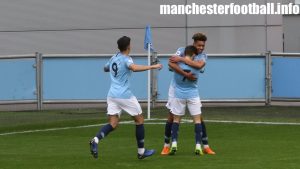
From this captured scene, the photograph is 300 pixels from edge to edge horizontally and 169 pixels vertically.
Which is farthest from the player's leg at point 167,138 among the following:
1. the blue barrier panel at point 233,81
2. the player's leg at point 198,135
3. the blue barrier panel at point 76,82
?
the blue barrier panel at point 76,82

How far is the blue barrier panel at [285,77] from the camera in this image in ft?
90.9

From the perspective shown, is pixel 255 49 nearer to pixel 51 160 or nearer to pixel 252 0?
pixel 252 0

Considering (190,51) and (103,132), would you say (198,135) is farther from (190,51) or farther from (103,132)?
(103,132)

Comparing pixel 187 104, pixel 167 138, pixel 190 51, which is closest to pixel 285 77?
pixel 167 138

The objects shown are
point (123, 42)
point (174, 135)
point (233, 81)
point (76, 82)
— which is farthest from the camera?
point (76, 82)

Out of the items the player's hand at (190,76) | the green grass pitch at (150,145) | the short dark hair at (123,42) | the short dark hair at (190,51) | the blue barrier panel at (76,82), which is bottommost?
the green grass pitch at (150,145)

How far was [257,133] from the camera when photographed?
59.9ft

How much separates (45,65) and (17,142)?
11.8m

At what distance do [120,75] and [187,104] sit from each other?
141 cm

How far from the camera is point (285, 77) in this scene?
27984mm

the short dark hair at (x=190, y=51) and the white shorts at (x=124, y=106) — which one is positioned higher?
the short dark hair at (x=190, y=51)

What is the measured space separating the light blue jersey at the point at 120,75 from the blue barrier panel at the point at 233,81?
15.0m

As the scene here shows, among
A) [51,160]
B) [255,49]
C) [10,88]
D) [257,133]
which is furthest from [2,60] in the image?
[51,160]

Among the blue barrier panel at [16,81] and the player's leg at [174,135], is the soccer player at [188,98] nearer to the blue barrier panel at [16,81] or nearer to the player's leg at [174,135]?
the player's leg at [174,135]
